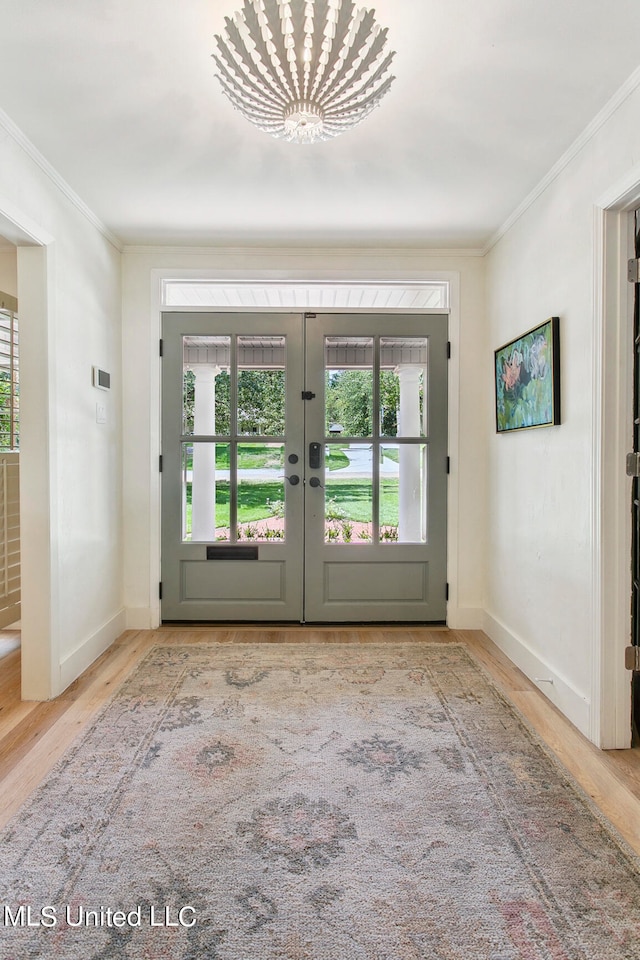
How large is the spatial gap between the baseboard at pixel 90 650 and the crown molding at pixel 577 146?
3312 mm

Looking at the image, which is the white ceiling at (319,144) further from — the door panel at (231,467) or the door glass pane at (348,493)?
the door glass pane at (348,493)

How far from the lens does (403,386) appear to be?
3.57 m

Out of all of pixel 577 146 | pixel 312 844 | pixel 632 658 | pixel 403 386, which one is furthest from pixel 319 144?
pixel 312 844

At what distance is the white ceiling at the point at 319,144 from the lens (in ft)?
5.33

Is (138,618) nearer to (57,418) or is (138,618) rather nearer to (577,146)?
(57,418)

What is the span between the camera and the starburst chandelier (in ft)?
4.83

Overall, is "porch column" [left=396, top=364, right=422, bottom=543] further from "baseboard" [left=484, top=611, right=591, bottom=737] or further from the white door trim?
the white door trim

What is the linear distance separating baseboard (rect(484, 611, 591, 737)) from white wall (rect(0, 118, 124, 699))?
235 centimetres

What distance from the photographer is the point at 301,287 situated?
3568mm

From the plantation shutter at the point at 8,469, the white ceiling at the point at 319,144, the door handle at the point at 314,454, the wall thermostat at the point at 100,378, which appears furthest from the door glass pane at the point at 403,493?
the plantation shutter at the point at 8,469

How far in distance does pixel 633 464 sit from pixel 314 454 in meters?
1.94

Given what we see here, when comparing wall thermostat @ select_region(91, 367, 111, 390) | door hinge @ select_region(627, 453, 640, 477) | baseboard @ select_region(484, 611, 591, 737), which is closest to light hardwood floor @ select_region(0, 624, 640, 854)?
baseboard @ select_region(484, 611, 591, 737)

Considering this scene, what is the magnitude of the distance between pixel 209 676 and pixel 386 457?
1754mm

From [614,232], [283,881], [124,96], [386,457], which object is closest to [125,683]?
[283,881]
